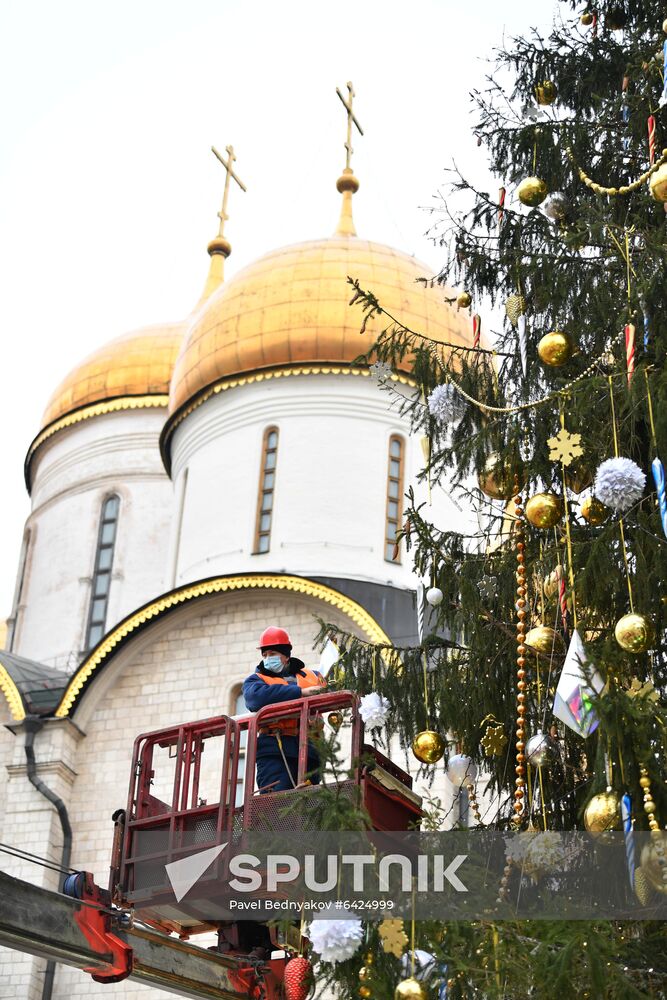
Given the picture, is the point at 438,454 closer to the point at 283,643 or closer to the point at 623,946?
the point at 283,643

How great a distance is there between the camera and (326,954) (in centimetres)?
563

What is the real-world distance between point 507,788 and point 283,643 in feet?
4.78

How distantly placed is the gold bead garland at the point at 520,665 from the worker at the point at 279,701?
102 cm

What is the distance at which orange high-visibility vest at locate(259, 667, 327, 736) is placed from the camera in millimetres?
7539

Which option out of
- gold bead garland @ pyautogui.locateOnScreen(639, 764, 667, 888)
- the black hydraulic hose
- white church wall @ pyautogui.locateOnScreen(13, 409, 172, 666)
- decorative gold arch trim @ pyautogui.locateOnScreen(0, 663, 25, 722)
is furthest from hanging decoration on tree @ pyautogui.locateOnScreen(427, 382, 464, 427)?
white church wall @ pyautogui.locateOnScreen(13, 409, 172, 666)

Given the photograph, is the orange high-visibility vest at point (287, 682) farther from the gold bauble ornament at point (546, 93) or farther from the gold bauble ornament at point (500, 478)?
the gold bauble ornament at point (546, 93)

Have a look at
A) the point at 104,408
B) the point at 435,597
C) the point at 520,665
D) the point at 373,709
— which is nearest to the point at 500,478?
the point at 435,597

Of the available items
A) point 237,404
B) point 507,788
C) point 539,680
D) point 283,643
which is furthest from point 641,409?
point 237,404

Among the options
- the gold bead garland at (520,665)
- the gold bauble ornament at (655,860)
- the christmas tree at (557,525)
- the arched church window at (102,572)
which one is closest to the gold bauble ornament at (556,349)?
the christmas tree at (557,525)

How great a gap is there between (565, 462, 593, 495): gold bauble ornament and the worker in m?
1.71

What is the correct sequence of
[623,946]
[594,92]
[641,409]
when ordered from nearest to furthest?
[623,946], [641,409], [594,92]

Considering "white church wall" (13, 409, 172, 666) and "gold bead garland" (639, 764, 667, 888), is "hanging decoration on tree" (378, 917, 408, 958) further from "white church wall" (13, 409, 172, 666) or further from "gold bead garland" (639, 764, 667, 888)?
"white church wall" (13, 409, 172, 666)

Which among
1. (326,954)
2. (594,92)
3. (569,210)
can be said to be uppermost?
(594,92)

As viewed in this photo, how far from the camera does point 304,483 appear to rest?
18.5 meters
